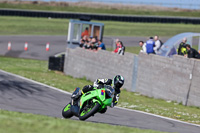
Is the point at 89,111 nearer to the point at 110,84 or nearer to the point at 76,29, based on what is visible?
the point at 110,84

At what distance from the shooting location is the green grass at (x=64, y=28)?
4602cm

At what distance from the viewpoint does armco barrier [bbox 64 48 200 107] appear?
54.9 feet

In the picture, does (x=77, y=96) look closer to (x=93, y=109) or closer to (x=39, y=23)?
(x=93, y=109)

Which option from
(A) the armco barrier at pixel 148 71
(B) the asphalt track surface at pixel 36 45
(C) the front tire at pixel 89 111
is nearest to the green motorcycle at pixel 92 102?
(C) the front tire at pixel 89 111

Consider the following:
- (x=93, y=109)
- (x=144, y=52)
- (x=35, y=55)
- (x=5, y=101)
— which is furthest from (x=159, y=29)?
(x=93, y=109)

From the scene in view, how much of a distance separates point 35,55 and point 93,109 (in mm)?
22802

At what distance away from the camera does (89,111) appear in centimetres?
988

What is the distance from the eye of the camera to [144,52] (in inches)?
778

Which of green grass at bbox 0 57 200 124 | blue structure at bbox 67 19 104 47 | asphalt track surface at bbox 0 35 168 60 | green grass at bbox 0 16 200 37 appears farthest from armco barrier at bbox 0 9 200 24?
green grass at bbox 0 57 200 124

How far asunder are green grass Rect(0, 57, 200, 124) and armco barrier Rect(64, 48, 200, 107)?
1.40 feet

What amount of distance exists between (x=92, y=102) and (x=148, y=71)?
962 cm

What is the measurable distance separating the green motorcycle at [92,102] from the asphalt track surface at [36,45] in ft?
69.7

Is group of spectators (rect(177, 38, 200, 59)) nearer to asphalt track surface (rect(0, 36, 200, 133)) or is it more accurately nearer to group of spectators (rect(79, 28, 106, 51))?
asphalt track surface (rect(0, 36, 200, 133))

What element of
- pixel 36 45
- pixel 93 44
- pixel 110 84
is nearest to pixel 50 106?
pixel 110 84
